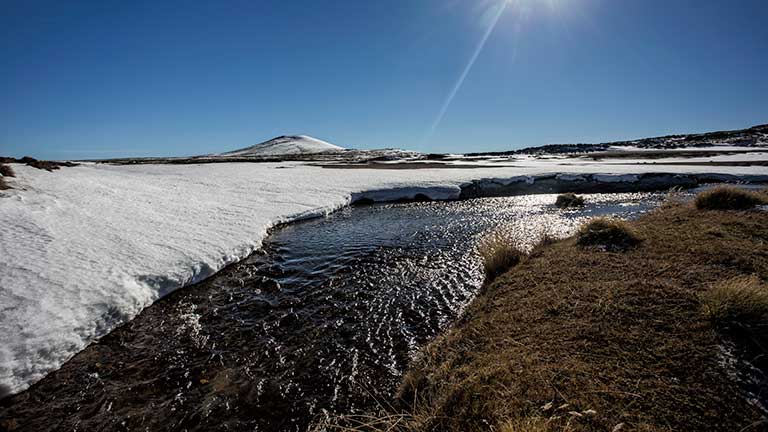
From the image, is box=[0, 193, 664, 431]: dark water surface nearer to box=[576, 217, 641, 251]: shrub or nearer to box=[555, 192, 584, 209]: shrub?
box=[576, 217, 641, 251]: shrub

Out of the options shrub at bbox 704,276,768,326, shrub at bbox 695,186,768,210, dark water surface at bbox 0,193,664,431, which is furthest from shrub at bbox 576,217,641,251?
shrub at bbox 695,186,768,210

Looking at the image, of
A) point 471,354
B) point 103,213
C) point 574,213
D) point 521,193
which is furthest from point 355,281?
point 521,193

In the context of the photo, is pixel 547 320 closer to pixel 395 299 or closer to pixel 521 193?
pixel 395 299

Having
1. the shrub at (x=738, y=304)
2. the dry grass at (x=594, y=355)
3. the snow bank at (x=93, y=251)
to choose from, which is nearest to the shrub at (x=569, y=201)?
the dry grass at (x=594, y=355)

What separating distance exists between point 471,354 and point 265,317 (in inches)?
179

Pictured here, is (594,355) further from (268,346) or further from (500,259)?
(268,346)

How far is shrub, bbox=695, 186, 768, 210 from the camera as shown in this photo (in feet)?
35.2

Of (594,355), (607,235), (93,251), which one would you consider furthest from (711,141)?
(93,251)

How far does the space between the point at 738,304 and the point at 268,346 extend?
6945 millimetres

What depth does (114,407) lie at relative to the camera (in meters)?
4.64

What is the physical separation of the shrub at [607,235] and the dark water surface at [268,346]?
298 cm

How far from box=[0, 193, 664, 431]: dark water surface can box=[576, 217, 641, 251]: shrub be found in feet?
9.78

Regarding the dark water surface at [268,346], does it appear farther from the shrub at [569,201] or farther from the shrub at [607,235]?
the shrub at [569,201]

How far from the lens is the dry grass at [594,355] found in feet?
10.2
